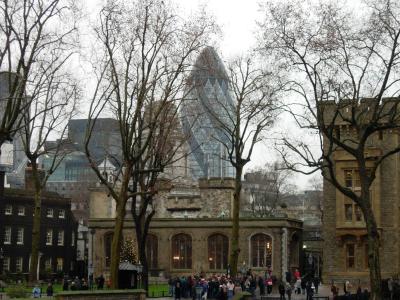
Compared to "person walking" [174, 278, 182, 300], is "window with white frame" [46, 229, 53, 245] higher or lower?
higher

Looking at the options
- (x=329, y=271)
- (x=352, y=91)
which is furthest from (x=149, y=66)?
(x=329, y=271)

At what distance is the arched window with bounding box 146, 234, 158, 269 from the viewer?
60.6 m

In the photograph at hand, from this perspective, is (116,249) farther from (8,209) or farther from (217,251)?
(8,209)

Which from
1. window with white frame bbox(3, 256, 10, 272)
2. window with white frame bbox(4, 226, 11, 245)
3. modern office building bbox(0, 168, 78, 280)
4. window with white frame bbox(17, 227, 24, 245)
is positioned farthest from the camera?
window with white frame bbox(17, 227, 24, 245)

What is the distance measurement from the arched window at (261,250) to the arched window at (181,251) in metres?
5.05

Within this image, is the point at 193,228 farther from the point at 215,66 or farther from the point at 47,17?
the point at 47,17

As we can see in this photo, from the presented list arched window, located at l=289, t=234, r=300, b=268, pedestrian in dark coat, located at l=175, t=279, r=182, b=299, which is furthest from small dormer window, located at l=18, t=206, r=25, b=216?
pedestrian in dark coat, located at l=175, t=279, r=182, b=299

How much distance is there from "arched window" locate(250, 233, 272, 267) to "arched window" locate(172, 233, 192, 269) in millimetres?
5054

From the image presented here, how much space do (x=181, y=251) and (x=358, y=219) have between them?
1531cm

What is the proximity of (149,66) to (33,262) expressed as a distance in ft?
43.7

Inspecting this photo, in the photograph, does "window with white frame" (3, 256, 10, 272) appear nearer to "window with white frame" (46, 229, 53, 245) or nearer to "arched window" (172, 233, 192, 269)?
"window with white frame" (46, 229, 53, 245)

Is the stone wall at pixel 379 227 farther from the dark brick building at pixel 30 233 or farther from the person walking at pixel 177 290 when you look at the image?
the dark brick building at pixel 30 233

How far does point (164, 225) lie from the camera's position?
60688 mm

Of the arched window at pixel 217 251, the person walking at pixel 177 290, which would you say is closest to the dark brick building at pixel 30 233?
the arched window at pixel 217 251
